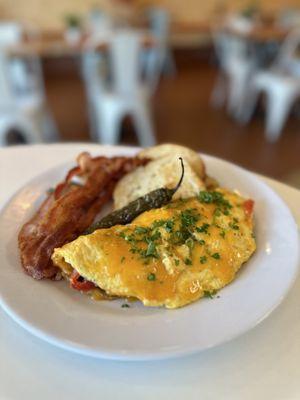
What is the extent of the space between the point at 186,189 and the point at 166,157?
0.20 meters

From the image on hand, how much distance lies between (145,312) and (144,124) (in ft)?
10.5

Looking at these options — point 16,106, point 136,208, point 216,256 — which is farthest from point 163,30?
point 216,256

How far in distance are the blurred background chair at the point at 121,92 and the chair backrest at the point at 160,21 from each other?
3334 mm

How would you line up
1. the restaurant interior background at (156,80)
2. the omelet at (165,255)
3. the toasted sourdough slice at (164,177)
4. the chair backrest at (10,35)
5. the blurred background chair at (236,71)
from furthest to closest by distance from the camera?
1. the blurred background chair at (236,71)
2. the chair backrest at (10,35)
3. the restaurant interior background at (156,80)
4. the toasted sourdough slice at (164,177)
5. the omelet at (165,255)

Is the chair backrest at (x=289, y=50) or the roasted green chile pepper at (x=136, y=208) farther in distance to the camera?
the chair backrest at (x=289, y=50)

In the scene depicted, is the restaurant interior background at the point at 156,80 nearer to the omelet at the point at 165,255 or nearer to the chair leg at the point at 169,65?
the chair leg at the point at 169,65

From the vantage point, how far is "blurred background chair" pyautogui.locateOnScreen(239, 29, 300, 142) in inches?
170

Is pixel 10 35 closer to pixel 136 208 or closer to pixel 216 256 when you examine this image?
pixel 136 208

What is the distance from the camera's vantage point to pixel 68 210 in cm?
113

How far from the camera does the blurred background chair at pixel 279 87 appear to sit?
431cm

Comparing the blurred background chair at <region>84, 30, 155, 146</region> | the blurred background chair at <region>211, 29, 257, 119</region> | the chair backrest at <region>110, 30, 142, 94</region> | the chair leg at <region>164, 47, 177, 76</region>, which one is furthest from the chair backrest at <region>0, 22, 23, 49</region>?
the chair leg at <region>164, 47, 177, 76</region>

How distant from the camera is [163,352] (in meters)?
0.73

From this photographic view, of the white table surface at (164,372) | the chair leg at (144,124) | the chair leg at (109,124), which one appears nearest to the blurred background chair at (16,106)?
the chair leg at (109,124)

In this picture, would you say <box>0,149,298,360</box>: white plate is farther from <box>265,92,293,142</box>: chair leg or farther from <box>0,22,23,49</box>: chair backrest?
<box>265,92,293,142</box>: chair leg
